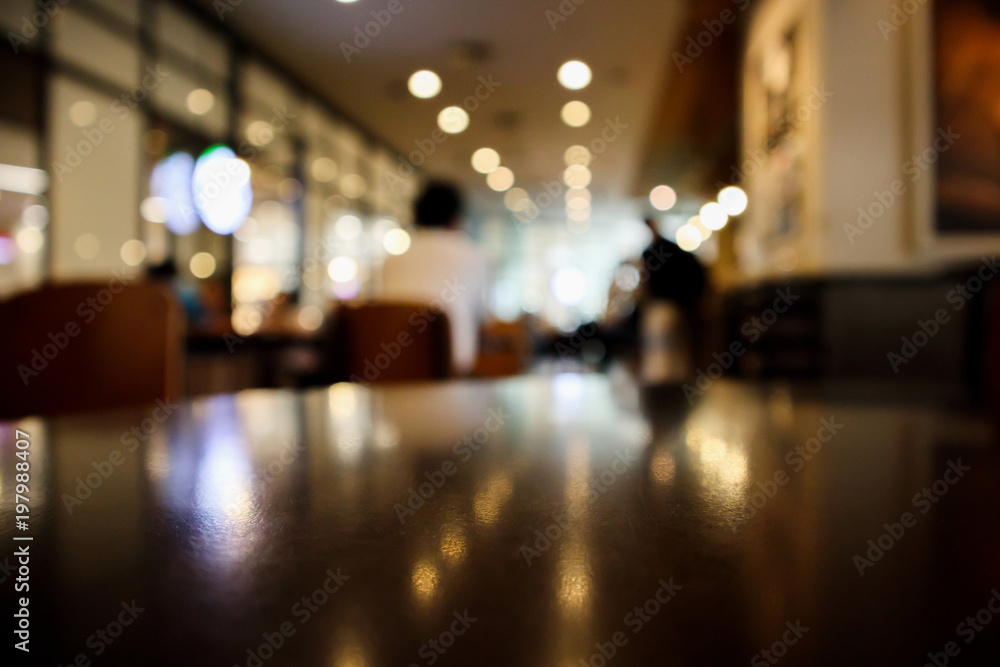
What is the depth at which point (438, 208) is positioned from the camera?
2.96 meters

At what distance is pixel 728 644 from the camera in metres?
0.16

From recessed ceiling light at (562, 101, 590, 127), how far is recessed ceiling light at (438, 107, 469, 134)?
→ 4.19ft

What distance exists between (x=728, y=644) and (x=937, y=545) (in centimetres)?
16

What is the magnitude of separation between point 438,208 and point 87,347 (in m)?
2.01

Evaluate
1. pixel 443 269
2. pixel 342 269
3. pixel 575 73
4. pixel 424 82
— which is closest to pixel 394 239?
pixel 342 269

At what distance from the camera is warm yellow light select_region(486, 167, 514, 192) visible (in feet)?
32.5

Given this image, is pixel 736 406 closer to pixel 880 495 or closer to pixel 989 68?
pixel 880 495

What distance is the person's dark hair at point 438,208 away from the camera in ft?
9.73

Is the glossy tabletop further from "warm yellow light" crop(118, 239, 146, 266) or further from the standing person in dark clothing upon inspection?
"warm yellow light" crop(118, 239, 146, 266)

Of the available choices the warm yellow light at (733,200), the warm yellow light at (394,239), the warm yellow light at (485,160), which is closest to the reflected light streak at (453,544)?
the warm yellow light at (733,200)

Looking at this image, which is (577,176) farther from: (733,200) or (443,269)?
(443,269)

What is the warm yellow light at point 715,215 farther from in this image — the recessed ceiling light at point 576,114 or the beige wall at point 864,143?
the beige wall at point 864,143

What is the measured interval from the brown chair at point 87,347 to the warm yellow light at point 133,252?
3.39m

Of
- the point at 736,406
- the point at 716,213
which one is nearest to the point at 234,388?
the point at 736,406
